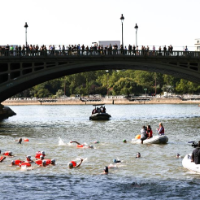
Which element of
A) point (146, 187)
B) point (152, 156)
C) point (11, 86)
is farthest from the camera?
point (11, 86)

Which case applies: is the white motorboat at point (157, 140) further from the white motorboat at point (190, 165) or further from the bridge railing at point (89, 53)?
the bridge railing at point (89, 53)

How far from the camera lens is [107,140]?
200 ft

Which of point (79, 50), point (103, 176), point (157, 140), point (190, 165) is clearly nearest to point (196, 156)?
point (190, 165)

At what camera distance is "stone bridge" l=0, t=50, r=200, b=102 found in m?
79.0

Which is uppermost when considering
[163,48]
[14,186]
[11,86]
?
[163,48]

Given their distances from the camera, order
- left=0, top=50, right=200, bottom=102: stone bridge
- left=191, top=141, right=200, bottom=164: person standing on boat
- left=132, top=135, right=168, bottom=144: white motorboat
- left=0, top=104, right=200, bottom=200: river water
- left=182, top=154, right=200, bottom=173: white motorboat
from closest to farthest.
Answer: left=0, top=104, right=200, bottom=200: river water → left=191, top=141, right=200, bottom=164: person standing on boat → left=182, top=154, right=200, bottom=173: white motorboat → left=132, top=135, right=168, bottom=144: white motorboat → left=0, top=50, right=200, bottom=102: stone bridge

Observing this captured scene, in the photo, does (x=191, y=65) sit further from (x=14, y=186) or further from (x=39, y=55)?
(x=14, y=186)

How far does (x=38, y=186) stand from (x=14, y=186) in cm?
135

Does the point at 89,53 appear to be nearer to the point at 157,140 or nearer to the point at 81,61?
the point at 81,61

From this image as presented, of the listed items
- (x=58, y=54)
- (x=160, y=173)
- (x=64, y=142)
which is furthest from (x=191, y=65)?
(x=160, y=173)

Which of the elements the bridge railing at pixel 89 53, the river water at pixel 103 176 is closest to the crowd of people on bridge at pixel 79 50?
the bridge railing at pixel 89 53

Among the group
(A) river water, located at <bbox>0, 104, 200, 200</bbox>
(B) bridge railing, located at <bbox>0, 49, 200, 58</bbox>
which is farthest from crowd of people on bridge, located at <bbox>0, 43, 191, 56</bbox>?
(A) river water, located at <bbox>0, 104, 200, 200</bbox>

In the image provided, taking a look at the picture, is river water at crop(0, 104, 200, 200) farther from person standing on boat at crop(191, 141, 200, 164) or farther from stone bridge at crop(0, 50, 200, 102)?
stone bridge at crop(0, 50, 200, 102)

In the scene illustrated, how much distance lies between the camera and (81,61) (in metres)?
80.3
